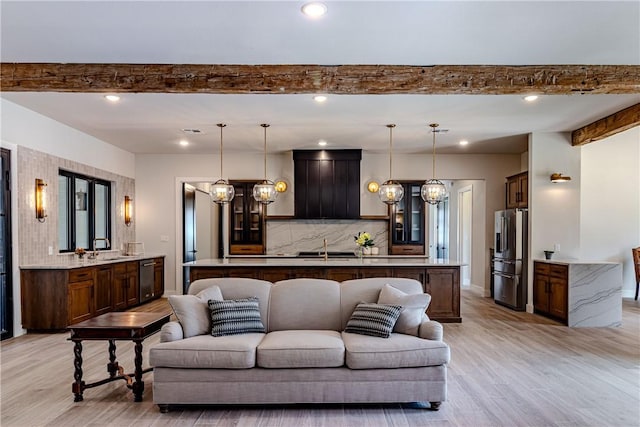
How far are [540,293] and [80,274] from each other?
21.8 ft

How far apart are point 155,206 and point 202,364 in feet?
20.6

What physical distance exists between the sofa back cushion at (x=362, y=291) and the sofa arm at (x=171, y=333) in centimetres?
137

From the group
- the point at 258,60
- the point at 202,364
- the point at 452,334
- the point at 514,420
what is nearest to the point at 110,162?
the point at 258,60

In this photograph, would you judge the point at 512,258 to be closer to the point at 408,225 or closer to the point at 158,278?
the point at 408,225

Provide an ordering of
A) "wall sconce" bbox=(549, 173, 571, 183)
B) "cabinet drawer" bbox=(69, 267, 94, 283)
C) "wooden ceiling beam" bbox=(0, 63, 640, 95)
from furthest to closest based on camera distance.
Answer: "wall sconce" bbox=(549, 173, 571, 183) → "cabinet drawer" bbox=(69, 267, 94, 283) → "wooden ceiling beam" bbox=(0, 63, 640, 95)

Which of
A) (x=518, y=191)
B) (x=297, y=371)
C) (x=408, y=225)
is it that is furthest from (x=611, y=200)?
(x=297, y=371)

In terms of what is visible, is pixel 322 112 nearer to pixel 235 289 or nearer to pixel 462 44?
pixel 462 44

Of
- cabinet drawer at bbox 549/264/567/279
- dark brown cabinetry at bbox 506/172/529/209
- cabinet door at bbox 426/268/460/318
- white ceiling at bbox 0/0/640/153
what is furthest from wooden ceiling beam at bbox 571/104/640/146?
cabinet door at bbox 426/268/460/318

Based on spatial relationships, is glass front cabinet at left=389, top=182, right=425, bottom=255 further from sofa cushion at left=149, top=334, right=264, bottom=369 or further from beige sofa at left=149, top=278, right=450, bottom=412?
sofa cushion at left=149, top=334, right=264, bottom=369

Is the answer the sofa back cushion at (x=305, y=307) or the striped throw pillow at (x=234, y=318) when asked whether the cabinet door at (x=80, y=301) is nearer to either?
the striped throw pillow at (x=234, y=318)

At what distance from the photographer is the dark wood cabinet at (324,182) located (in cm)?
856

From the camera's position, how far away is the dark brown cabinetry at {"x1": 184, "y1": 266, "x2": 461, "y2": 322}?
596 centimetres

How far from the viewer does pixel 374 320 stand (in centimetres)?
361

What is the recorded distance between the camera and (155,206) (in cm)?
888
